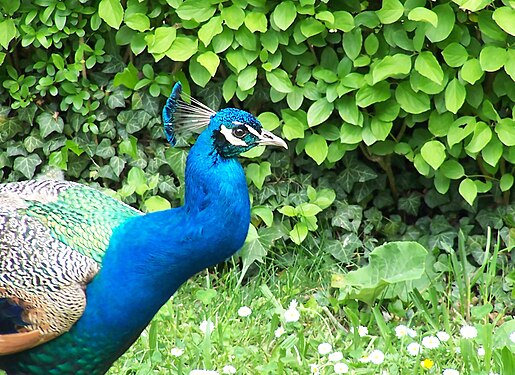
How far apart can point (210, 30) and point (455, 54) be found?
0.88 meters

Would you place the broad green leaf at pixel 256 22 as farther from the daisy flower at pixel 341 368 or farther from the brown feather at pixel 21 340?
the brown feather at pixel 21 340

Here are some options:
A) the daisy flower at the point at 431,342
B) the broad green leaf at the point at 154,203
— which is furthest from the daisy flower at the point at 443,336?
the broad green leaf at the point at 154,203

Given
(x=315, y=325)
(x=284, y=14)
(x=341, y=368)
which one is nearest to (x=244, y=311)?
(x=315, y=325)

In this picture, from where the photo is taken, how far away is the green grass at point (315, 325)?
10.5 ft

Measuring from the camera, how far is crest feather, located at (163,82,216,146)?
278 cm

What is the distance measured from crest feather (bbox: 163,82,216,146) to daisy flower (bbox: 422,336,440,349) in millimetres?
1049

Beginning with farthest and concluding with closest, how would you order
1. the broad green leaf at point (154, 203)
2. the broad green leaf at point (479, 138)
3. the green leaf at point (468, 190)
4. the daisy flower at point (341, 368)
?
the broad green leaf at point (154, 203) → the green leaf at point (468, 190) → the broad green leaf at point (479, 138) → the daisy flower at point (341, 368)

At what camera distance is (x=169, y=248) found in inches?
104

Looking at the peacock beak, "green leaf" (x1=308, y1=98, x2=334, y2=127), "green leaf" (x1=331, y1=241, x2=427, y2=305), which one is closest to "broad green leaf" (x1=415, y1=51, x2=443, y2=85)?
"green leaf" (x1=308, y1=98, x2=334, y2=127)

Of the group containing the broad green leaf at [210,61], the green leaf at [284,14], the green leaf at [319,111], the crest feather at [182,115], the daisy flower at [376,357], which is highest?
the crest feather at [182,115]

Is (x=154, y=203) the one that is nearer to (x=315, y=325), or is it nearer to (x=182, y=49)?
(x=182, y=49)

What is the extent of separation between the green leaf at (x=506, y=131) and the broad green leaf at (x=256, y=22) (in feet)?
3.01

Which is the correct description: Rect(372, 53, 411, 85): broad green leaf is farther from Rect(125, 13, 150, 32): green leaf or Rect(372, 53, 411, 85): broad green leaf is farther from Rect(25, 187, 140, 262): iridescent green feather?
Rect(25, 187, 140, 262): iridescent green feather

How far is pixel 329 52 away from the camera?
3.85 meters
